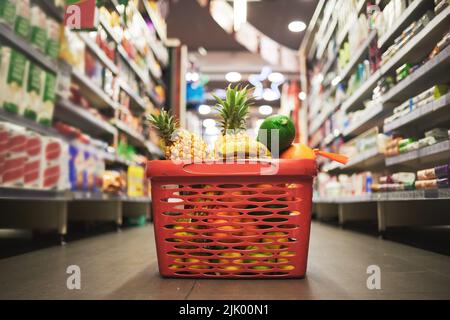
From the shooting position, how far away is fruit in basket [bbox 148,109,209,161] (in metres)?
1.34

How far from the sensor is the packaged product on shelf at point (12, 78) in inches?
80.9

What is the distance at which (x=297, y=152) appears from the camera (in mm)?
1414

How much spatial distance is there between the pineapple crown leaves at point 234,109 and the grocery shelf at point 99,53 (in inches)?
82.6

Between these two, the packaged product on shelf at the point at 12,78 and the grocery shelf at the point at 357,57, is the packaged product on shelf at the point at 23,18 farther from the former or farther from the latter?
the grocery shelf at the point at 357,57

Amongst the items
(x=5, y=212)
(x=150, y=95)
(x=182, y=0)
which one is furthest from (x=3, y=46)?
(x=182, y=0)

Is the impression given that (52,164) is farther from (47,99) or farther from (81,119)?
(81,119)

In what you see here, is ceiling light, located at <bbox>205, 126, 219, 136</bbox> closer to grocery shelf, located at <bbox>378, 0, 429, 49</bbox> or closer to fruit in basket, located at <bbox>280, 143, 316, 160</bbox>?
fruit in basket, located at <bbox>280, 143, 316, 160</bbox>

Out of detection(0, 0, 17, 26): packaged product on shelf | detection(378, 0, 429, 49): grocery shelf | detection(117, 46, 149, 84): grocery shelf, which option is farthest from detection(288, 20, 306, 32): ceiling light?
detection(0, 0, 17, 26): packaged product on shelf

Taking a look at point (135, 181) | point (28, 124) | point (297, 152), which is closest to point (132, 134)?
point (135, 181)

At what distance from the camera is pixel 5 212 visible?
2.80m

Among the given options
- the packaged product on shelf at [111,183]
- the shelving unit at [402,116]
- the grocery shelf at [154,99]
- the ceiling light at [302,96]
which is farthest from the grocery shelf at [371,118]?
the ceiling light at [302,96]

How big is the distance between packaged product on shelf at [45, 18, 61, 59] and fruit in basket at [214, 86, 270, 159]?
1.67 meters

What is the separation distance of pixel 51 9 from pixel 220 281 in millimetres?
2255

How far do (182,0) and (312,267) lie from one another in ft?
17.3
